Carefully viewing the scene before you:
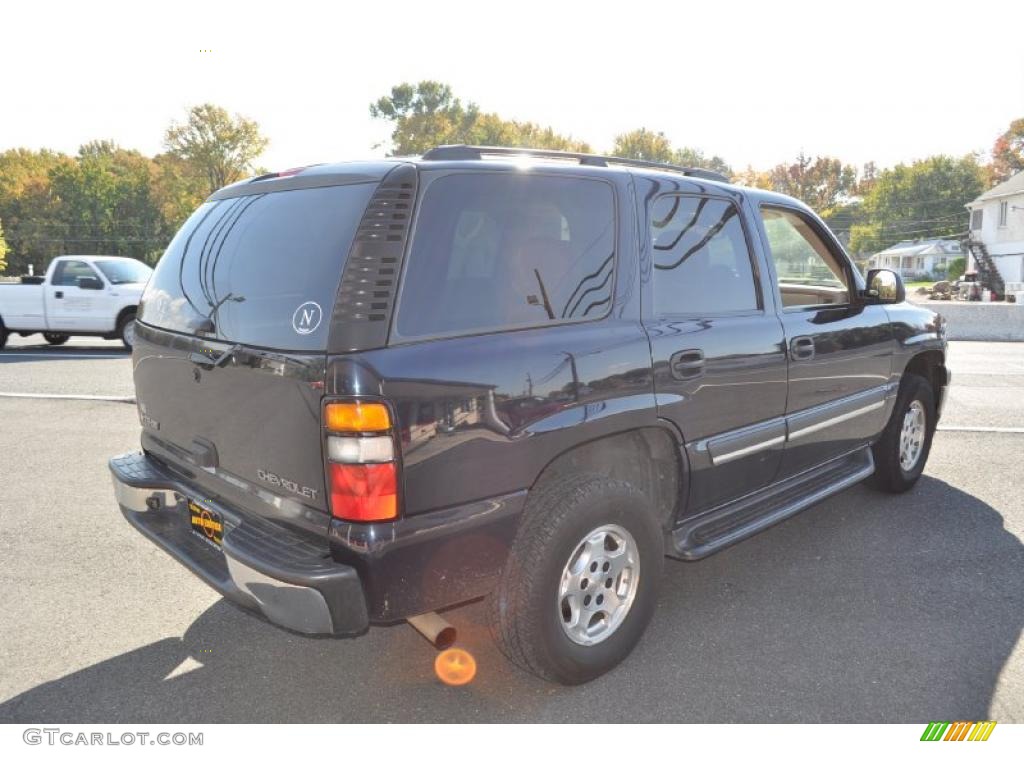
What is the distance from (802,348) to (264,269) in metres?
2.53

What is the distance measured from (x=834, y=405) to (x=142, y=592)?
11.8 feet

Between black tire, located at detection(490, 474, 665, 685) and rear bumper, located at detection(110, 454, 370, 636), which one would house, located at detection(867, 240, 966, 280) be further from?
rear bumper, located at detection(110, 454, 370, 636)

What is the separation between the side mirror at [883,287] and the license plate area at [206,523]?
359 cm

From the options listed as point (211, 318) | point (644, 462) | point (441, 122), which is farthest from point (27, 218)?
point (644, 462)

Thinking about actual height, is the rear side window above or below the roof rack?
below

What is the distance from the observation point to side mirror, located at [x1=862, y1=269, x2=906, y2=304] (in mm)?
4320

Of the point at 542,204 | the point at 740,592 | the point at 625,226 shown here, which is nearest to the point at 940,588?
the point at 740,592

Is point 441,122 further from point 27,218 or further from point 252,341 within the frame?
point 252,341

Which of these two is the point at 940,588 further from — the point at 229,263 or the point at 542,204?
the point at 229,263

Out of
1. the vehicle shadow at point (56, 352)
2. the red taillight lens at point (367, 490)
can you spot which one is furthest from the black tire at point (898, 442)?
the vehicle shadow at point (56, 352)

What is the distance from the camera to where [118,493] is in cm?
323

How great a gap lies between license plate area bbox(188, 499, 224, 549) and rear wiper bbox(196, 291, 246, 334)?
662mm
